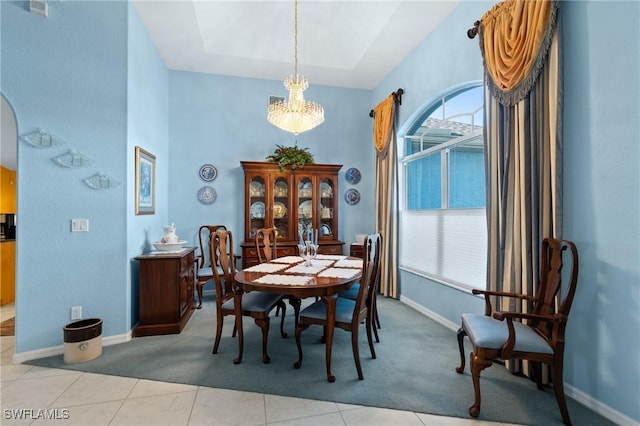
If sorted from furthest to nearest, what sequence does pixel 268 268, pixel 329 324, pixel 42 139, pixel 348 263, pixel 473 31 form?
pixel 348 263 < pixel 268 268 < pixel 473 31 < pixel 42 139 < pixel 329 324

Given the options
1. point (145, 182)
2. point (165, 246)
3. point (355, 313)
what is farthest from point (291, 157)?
point (355, 313)

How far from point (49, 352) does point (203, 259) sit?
6.37ft

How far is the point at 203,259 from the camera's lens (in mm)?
4301

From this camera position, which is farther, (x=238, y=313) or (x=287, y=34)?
(x=287, y=34)

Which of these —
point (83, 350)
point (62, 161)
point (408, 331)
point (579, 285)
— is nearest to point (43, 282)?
point (83, 350)

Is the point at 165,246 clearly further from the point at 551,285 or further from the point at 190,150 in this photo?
the point at 551,285

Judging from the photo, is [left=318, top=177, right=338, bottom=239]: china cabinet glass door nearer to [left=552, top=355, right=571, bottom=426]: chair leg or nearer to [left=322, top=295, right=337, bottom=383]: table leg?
[left=322, top=295, right=337, bottom=383]: table leg

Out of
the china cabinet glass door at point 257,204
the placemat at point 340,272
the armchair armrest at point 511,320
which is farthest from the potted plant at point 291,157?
the armchair armrest at point 511,320

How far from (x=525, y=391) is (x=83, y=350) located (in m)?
3.38

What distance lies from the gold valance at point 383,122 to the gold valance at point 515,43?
169 cm

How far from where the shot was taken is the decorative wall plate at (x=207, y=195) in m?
4.50

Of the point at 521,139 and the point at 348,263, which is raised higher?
the point at 521,139

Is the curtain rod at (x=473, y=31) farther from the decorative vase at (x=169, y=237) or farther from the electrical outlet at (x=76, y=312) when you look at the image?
the electrical outlet at (x=76, y=312)

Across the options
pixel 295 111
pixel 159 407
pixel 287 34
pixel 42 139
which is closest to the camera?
pixel 159 407
